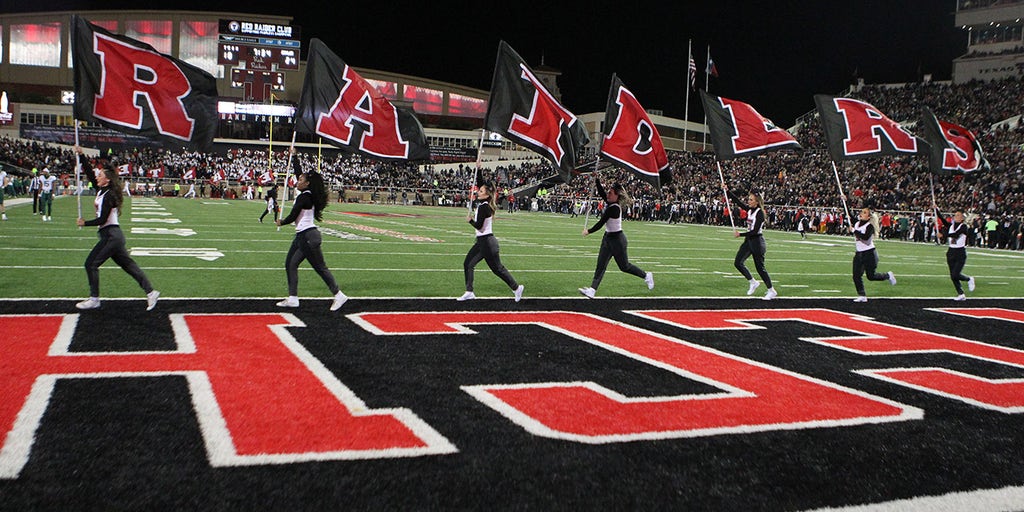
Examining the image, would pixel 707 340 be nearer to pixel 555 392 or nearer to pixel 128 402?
pixel 555 392

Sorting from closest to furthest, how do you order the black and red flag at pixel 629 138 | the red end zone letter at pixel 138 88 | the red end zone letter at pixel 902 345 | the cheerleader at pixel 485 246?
the red end zone letter at pixel 902 345
the red end zone letter at pixel 138 88
the cheerleader at pixel 485 246
the black and red flag at pixel 629 138

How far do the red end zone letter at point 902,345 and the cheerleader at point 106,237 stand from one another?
6000 mm

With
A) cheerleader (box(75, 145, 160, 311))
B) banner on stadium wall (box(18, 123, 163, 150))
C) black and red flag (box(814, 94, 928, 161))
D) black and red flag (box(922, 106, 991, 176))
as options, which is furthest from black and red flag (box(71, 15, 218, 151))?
banner on stadium wall (box(18, 123, 163, 150))

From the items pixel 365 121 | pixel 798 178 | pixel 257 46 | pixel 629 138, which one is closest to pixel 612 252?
pixel 629 138

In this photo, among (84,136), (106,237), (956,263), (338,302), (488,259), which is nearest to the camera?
(106,237)

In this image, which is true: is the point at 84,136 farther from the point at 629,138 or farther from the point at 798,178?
the point at 629,138

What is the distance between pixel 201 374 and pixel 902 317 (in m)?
8.67

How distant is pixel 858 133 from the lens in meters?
13.7

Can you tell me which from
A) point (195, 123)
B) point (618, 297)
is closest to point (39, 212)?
point (195, 123)

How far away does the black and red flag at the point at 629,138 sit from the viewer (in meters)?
12.3

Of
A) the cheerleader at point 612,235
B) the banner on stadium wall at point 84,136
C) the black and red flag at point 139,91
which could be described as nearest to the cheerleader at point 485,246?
the cheerleader at point 612,235

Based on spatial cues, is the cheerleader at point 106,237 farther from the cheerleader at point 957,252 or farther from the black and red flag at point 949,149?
the black and red flag at point 949,149

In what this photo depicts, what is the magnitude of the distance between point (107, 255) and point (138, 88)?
Result: 7.64 feet

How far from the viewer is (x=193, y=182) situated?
5512 centimetres
